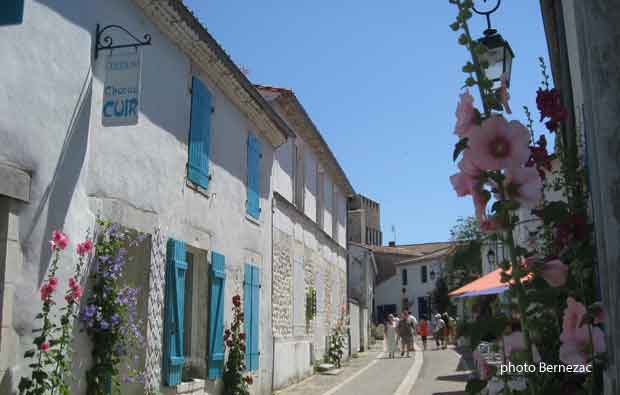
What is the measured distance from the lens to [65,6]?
5.78m

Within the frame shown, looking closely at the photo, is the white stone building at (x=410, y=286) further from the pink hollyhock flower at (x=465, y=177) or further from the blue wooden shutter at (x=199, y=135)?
the pink hollyhock flower at (x=465, y=177)

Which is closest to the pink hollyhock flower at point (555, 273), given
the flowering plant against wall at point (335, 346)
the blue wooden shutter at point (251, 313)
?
the blue wooden shutter at point (251, 313)

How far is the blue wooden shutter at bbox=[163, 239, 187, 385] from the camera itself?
300 inches

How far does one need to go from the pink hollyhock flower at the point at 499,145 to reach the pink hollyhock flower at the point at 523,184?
0.08 ft

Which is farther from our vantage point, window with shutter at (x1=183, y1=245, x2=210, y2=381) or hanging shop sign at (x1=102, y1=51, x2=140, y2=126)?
window with shutter at (x1=183, y1=245, x2=210, y2=381)

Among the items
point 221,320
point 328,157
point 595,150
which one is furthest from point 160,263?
point 328,157

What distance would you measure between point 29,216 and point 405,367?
15.3 meters

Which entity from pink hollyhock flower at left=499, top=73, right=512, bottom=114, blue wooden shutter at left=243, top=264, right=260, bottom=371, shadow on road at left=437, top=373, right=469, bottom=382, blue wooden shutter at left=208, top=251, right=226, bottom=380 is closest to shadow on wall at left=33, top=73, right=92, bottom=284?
blue wooden shutter at left=208, top=251, right=226, bottom=380

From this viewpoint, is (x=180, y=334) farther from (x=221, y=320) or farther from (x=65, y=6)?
(x=65, y=6)

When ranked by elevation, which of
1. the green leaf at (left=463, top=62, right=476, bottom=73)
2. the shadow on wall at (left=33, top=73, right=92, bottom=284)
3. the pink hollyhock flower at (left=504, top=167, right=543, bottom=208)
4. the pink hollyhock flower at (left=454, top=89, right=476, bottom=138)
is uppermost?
the shadow on wall at (left=33, top=73, right=92, bottom=284)

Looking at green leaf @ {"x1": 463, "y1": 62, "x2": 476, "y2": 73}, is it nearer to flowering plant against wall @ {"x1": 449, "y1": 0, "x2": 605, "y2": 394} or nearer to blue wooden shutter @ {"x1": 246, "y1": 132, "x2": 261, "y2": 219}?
flowering plant against wall @ {"x1": 449, "y1": 0, "x2": 605, "y2": 394}

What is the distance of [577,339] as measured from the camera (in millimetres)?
1727

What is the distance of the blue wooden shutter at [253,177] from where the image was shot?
11281 millimetres

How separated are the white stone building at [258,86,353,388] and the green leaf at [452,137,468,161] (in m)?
11.3
